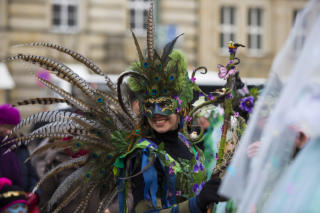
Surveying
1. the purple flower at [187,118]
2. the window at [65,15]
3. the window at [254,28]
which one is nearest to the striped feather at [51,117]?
the purple flower at [187,118]

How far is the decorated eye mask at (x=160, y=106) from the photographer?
2.94m

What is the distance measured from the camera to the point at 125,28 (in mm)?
16312

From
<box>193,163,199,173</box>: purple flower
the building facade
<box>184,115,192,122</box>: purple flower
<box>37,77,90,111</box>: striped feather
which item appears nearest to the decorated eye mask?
<box>184,115,192,122</box>: purple flower

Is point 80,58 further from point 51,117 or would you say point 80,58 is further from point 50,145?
point 50,145

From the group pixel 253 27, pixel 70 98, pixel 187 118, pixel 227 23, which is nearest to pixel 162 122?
pixel 187 118

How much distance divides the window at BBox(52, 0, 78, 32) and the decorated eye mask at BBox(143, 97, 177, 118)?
13.6 meters

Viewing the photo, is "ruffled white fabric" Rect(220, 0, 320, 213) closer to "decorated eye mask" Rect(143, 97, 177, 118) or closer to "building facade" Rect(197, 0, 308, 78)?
"decorated eye mask" Rect(143, 97, 177, 118)

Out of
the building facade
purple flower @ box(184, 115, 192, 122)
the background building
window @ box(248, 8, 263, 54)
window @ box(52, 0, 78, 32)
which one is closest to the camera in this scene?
purple flower @ box(184, 115, 192, 122)

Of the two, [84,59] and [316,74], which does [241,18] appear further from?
[316,74]

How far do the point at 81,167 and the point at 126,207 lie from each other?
36 cm

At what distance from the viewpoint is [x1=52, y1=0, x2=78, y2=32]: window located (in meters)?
16.3

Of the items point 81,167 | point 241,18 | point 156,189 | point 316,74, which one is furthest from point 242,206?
point 241,18

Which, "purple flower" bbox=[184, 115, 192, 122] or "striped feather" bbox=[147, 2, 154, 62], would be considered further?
"purple flower" bbox=[184, 115, 192, 122]

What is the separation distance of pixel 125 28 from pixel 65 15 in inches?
70.8
